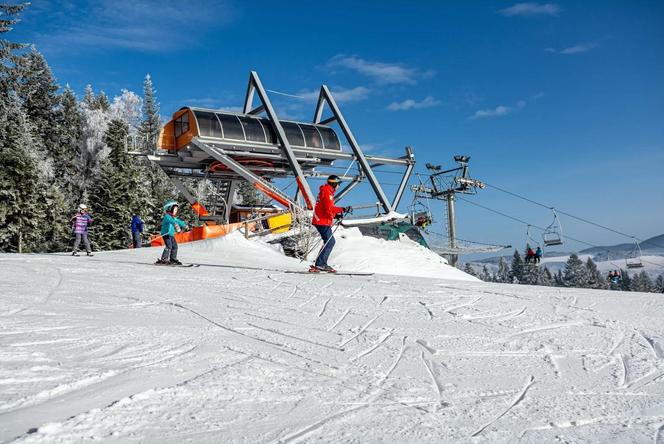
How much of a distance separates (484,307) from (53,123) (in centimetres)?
5219

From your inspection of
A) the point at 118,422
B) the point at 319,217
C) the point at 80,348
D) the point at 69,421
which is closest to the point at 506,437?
the point at 118,422

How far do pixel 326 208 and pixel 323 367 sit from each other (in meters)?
6.80

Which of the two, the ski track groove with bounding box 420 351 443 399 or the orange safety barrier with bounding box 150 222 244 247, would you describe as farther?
the orange safety barrier with bounding box 150 222 244 247

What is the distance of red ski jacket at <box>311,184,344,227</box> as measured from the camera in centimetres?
1035

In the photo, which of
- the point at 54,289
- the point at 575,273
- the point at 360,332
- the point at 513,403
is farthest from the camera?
the point at 575,273

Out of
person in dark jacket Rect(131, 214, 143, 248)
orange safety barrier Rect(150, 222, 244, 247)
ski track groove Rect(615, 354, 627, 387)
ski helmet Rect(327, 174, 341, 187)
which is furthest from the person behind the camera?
person in dark jacket Rect(131, 214, 143, 248)

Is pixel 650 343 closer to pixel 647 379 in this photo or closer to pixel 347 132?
pixel 647 379

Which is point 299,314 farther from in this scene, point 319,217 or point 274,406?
point 319,217

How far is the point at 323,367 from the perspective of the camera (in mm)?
3783

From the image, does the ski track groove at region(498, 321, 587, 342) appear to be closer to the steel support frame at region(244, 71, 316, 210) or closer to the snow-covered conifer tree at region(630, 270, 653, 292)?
the steel support frame at region(244, 71, 316, 210)

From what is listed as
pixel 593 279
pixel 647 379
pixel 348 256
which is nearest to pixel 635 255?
pixel 348 256

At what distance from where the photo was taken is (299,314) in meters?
6.04

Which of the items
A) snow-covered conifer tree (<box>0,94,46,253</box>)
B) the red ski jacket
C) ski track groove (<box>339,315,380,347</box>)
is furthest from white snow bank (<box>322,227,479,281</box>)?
snow-covered conifer tree (<box>0,94,46,253</box>)

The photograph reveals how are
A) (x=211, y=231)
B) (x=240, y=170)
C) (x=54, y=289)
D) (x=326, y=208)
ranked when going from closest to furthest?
1. (x=54, y=289)
2. (x=326, y=208)
3. (x=211, y=231)
4. (x=240, y=170)
